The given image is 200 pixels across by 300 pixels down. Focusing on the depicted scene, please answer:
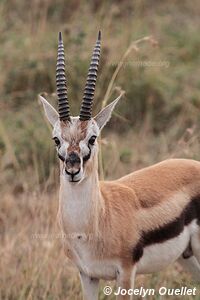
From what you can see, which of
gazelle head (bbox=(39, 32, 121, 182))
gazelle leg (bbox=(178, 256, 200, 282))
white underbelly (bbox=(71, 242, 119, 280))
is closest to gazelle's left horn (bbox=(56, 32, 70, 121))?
gazelle head (bbox=(39, 32, 121, 182))

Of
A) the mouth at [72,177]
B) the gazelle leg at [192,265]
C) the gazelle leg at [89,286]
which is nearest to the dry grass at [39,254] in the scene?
the gazelle leg at [192,265]

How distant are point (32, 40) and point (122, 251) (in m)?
7.46

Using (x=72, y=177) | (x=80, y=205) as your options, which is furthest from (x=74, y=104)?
(x=72, y=177)

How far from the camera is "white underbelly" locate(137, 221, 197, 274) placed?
6.59m

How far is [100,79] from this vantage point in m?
12.4

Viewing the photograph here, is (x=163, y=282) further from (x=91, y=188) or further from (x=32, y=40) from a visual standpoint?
(x=32, y=40)

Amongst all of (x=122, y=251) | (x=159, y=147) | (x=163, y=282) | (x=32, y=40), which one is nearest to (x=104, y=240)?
(x=122, y=251)

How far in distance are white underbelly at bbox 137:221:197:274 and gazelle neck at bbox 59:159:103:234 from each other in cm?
44

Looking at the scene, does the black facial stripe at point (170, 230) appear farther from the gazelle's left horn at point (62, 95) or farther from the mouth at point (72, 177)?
the gazelle's left horn at point (62, 95)

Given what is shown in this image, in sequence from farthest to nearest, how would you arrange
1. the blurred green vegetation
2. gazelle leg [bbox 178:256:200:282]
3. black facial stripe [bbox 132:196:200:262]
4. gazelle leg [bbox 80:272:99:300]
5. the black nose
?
the blurred green vegetation < gazelle leg [bbox 178:256:200:282] < gazelle leg [bbox 80:272:99:300] < black facial stripe [bbox 132:196:200:262] < the black nose

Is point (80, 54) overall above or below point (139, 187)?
above

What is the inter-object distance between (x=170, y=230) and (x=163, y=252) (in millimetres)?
167

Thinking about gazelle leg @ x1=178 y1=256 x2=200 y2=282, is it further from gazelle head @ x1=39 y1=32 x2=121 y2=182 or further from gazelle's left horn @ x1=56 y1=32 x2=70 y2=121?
gazelle's left horn @ x1=56 y1=32 x2=70 y2=121

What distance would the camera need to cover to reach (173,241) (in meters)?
6.71
